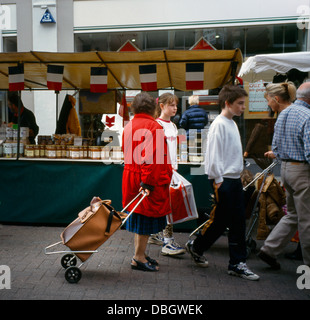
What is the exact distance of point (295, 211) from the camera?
386cm

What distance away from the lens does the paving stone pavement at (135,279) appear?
337 cm

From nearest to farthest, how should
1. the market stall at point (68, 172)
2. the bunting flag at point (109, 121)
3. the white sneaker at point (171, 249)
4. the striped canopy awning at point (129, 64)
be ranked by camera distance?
the white sneaker at point (171, 249) < the striped canopy awning at point (129, 64) < the market stall at point (68, 172) < the bunting flag at point (109, 121)

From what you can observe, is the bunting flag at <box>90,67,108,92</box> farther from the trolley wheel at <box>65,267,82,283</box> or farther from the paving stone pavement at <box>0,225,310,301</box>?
the trolley wheel at <box>65,267,82,283</box>

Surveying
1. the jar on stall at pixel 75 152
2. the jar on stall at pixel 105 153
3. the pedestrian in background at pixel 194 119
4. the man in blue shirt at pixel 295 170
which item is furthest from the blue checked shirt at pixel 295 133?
the jar on stall at pixel 75 152

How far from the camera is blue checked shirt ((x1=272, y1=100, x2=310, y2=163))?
11.6ft

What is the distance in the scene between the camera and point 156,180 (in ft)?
11.7

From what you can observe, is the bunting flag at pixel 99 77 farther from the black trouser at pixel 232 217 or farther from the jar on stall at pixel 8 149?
the black trouser at pixel 232 217

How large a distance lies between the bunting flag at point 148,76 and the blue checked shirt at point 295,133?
2423mm

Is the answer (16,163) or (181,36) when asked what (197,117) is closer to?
(16,163)

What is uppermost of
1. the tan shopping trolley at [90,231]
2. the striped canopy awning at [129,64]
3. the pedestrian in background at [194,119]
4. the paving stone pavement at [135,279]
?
the striped canopy awning at [129,64]

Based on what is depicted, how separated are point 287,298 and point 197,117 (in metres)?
3.26

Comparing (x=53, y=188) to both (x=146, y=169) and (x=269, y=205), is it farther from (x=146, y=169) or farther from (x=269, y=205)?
(x=269, y=205)

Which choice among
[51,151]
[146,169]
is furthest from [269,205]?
[51,151]

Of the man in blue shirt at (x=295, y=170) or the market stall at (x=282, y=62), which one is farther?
the market stall at (x=282, y=62)
